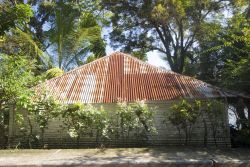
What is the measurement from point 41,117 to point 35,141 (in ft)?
3.48

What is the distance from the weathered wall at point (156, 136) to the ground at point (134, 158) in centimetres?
167

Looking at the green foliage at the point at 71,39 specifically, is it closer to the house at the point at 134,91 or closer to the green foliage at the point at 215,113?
the house at the point at 134,91

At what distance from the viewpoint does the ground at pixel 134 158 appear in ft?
29.4

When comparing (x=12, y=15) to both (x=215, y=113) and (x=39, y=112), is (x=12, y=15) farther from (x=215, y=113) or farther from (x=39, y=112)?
(x=215, y=113)

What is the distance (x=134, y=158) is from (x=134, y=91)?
15.8 ft

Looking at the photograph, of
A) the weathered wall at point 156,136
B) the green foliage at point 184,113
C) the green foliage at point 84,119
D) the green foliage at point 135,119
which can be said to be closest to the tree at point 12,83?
the weathered wall at point 156,136

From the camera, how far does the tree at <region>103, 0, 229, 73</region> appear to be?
75.4ft

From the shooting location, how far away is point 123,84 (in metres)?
14.8

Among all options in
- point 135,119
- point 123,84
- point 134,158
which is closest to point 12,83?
point 123,84

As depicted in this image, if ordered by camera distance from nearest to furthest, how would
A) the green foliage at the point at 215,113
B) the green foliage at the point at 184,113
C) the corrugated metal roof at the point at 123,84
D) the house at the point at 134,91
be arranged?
1. the green foliage at the point at 184,113
2. the green foliage at the point at 215,113
3. the house at the point at 134,91
4. the corrugated metal roof at the point at 123,84

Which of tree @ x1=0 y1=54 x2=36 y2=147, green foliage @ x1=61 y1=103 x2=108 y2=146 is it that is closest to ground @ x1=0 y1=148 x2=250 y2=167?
green foliage @ x1=61 y1=103 x2=108 y2=146

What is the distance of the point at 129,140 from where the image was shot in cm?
1354

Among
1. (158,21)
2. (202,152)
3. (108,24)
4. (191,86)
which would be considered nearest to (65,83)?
(191,86)

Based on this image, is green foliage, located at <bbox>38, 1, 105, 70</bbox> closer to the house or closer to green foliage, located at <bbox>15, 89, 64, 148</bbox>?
the house
